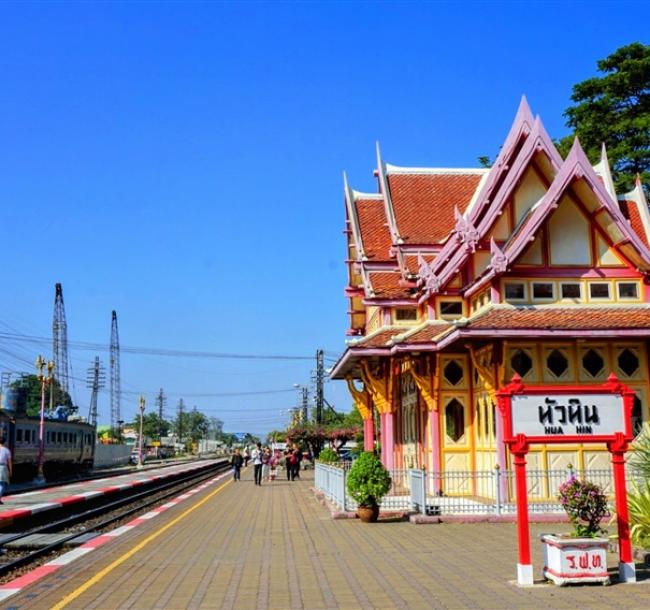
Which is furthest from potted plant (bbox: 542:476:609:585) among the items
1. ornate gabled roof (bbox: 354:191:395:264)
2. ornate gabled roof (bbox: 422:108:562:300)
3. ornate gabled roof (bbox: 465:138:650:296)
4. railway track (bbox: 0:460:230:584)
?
ornate gabled roof (bbox: 354:191:395:264)

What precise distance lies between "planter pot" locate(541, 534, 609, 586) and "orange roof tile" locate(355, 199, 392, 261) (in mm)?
17181

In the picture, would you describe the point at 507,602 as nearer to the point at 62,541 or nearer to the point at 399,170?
the point at 62,541

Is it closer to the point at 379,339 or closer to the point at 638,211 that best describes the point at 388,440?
the point at 379,339

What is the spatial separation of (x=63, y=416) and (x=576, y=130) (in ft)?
125

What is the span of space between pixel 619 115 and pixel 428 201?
1646cm

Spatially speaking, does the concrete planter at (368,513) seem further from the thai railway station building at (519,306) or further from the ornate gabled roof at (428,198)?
the ornate gabled roof at (428,198)

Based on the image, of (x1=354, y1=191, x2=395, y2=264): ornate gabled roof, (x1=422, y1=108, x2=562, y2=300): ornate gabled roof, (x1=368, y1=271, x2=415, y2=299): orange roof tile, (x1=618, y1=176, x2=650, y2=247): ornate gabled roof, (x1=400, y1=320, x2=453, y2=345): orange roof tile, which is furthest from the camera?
(x1=354, y1=191, x2=395, y2=264): ornate gabled roof

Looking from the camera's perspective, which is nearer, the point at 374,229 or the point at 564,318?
the point at 564,318

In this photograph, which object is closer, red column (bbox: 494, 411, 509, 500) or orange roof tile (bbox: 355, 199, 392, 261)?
red column (bbox: 494, 411, 509, 500)

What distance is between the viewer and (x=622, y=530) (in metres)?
9.09

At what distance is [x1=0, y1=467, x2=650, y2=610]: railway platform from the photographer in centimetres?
810

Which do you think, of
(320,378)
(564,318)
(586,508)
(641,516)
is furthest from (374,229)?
(320,378)

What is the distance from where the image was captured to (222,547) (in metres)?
12.6

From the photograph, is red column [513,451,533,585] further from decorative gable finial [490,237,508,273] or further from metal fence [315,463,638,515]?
decorative gable finial [490,237,508,273]
